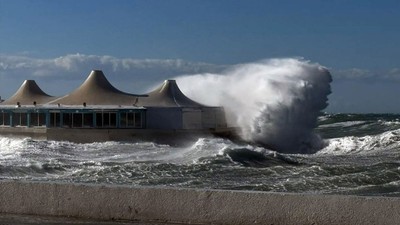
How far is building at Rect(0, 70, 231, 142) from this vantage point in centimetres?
3688

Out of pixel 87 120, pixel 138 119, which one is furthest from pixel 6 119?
pixel 138 119

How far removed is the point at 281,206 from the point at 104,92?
3569 centimetres

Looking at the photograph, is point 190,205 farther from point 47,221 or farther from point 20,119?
point 20,119

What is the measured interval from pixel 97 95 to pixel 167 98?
3738mm

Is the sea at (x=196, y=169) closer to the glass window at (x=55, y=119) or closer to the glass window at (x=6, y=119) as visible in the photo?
the glass window at (x=55, y=119)

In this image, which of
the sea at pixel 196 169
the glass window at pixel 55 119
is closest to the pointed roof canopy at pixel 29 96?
the glass window at pixel 55 119

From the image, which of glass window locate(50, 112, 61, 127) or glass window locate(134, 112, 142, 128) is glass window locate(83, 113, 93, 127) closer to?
glass window locate(50, 112, 61, 127)

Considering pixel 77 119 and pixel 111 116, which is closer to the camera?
pixel 111 116

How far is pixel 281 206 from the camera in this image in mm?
6836

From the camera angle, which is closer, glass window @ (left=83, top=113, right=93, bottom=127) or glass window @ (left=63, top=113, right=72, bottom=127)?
glass window @ (left=83, top=113, right=93, bottom=127)

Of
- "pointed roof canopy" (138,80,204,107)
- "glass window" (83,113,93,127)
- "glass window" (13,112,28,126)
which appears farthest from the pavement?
"glass window" (13,112,28,126)

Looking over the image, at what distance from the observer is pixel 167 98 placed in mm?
41062

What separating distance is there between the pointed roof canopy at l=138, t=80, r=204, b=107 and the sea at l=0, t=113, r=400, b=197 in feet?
21.1

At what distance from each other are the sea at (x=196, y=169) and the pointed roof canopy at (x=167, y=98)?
644cm
